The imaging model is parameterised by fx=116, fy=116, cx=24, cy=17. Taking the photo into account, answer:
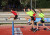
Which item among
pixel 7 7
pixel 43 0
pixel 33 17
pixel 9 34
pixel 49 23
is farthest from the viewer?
pixel 7 7

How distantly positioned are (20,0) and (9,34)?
2644 centimetres

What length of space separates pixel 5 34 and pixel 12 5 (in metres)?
24.9

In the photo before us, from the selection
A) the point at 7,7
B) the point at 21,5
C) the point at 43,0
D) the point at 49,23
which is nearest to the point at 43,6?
the point at 43,0

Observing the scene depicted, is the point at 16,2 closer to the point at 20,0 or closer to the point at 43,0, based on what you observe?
the point at 20,0

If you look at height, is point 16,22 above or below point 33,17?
below

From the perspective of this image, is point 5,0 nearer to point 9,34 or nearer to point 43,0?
point 43,0

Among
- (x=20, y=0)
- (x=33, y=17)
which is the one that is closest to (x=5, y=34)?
(x=33, y=17)

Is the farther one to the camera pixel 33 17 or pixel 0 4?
pixel 0 4

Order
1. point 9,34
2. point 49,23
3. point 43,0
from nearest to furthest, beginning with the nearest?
point 9,34 → point 49,23 → point 43,0

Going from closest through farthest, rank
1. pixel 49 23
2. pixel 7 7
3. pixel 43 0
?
pixel 49 23, pixel 43 0, pixel 7 7

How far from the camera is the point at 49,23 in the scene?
11.4m

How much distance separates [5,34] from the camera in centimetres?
724

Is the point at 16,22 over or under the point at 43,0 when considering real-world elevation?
under

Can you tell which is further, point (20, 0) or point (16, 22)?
point (20, 0)
